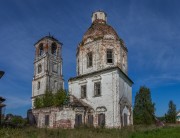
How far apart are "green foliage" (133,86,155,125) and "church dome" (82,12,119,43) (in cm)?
1621

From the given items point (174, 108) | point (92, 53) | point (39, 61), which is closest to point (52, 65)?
point (39, 61)

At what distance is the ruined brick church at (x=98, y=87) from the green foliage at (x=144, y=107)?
12679mm

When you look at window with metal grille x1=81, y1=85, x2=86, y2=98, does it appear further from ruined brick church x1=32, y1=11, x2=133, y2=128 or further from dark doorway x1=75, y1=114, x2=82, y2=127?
dark doorway x1=75, y1=114, x2=82, y2=127

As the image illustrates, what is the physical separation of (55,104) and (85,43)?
24.4 ft

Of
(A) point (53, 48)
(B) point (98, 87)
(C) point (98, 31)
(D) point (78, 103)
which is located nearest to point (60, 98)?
(D) point (78, 103)

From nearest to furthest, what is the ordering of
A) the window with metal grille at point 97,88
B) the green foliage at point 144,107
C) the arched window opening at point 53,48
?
the window with metal grille at point 97,88, the green foliage at point 144,107, the arched window opening at point 53,48

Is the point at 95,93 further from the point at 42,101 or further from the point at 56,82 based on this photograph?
the point at 56,82

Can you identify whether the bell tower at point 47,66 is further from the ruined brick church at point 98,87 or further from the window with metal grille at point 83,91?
the window with metal grille at point 83,91

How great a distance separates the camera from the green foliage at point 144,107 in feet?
124

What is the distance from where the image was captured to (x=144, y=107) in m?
39.6

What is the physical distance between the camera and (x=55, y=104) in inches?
928

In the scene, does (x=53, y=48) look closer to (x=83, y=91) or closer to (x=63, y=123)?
(x=83, y=91)

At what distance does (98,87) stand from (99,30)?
21.2 feet

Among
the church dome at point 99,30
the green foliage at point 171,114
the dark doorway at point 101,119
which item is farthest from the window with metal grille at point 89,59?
the green foliage at point 171,114
